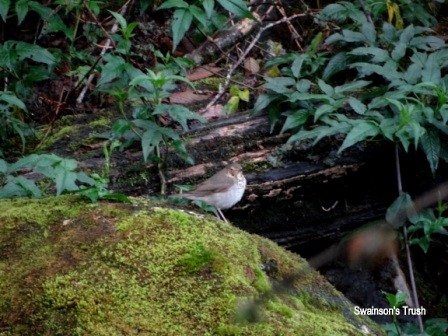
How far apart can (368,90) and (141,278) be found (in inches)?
126

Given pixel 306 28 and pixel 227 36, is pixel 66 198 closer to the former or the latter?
pixel 227 36

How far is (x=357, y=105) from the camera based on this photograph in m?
4.69

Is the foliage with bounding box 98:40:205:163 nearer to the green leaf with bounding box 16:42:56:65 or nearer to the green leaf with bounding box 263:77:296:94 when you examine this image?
the green leaf with bounding box 16:42:56:65

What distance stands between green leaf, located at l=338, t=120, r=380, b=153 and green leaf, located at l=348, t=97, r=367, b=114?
282mm

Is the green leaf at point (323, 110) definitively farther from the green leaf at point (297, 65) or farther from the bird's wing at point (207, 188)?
the bird's wing at point (207, 188)

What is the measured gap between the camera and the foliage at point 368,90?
438cm

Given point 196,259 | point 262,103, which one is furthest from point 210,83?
point 196,259

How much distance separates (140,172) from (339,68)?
5.96 ft

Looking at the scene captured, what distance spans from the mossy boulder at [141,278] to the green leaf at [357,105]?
6.23 ft

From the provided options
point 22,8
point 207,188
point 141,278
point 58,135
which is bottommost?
point 58,135

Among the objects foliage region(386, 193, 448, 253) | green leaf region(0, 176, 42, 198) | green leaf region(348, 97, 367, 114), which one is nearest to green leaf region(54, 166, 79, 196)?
green leaf region(0, 176, 42, 198)

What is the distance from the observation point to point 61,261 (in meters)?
2.53

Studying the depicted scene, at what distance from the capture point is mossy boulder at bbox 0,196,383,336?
7.61 ft

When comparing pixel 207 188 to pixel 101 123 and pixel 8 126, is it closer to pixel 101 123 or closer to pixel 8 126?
pixel 101 123
